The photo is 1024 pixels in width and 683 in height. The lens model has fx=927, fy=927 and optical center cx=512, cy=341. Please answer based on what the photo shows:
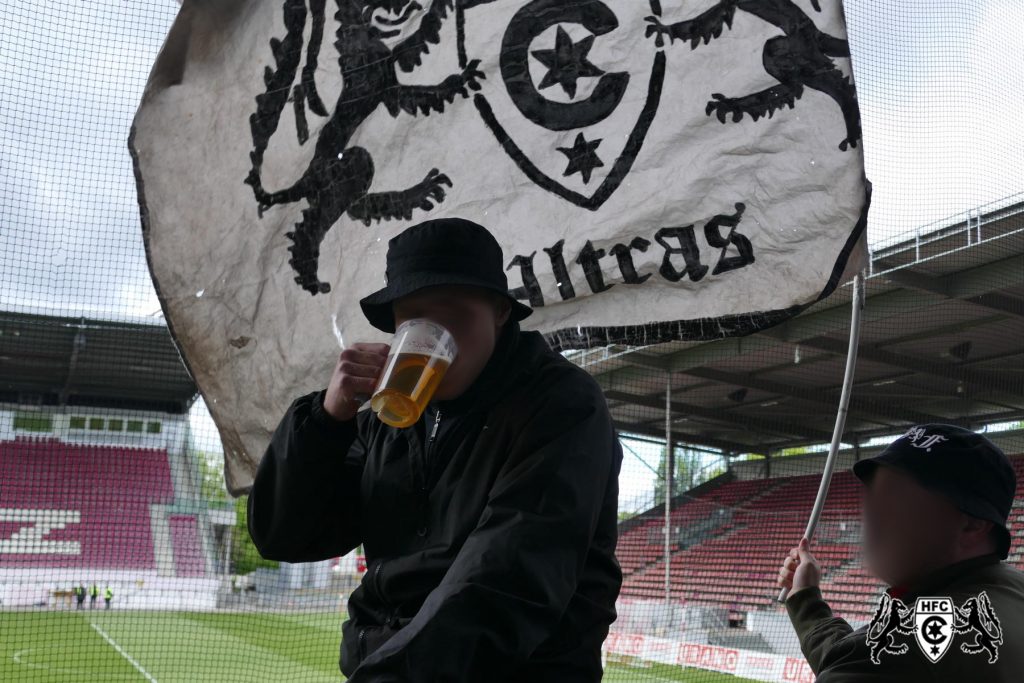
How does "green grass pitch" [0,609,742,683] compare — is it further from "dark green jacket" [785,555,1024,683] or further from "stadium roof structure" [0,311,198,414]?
"dark green jacket" [785,555,1024,683]

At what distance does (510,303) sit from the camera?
1.07 meters

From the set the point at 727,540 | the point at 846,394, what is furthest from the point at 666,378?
the point at 846,394

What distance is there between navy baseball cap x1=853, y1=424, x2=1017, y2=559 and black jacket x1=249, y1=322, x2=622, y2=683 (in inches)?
13.4

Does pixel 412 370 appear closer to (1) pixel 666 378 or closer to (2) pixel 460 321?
(2) pixel 460 321

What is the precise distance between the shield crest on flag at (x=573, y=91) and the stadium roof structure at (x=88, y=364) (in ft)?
6.58

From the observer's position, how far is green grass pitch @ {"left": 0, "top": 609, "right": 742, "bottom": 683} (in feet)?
31.1

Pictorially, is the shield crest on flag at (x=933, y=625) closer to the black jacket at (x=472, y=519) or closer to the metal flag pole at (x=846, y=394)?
the black jacket at (x=472, y=519)

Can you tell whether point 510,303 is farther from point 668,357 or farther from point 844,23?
point 668,357

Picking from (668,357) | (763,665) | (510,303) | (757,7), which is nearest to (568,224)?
(757,7)

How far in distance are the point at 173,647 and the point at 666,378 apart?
979 cm

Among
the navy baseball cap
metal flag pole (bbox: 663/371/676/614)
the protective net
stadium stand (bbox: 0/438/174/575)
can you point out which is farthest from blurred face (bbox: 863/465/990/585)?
stadium stand (bbox: 0/438/174/575)

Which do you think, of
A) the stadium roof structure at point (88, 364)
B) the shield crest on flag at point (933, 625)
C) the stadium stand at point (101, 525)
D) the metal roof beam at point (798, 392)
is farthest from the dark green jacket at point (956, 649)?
the stadium stand at point (101, 525)

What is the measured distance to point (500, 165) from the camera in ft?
6.30

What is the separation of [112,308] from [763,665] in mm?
7483
